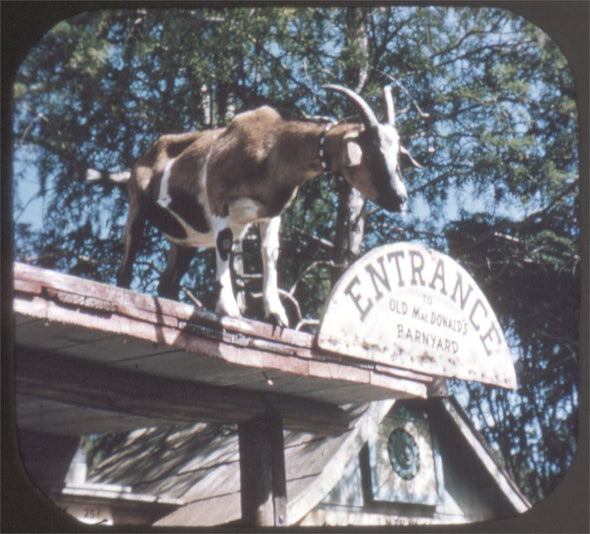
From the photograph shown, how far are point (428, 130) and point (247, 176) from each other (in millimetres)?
1077

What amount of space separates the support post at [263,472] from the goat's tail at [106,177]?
92cm

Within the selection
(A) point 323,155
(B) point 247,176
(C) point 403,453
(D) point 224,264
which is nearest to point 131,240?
(D) point 224,264

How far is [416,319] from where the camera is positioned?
11.2ft

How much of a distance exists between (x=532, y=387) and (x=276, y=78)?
1.65 metres

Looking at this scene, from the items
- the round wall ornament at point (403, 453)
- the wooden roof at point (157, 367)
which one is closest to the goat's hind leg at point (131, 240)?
the wooden roof at point (157, 367)

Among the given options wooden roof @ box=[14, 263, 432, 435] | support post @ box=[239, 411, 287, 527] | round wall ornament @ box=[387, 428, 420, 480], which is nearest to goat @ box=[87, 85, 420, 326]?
wooden roof @ box=[14, 263, 432, 435]

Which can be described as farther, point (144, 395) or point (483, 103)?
point (483, 103)

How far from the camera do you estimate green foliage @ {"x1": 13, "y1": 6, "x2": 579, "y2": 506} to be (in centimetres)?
350

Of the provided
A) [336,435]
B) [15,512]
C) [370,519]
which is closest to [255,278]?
[336,435]

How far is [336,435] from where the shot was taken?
363 centimetres

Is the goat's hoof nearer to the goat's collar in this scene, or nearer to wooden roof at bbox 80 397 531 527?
the goat's collar

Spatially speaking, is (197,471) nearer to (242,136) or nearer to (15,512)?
(15,512)

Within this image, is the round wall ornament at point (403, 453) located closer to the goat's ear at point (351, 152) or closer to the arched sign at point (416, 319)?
the arched sign at point (416, 319)

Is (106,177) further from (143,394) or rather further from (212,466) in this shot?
(212,466)
